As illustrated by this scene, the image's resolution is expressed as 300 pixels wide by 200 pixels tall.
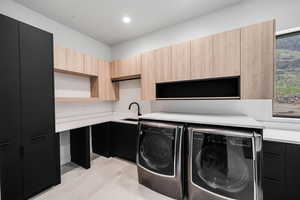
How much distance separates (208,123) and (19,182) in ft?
7.88

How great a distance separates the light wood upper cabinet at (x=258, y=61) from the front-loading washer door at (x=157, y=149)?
3.94ft

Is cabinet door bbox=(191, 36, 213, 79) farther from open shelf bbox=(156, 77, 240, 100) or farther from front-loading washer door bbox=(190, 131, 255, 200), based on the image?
front-loading washer door bbox=(190, 131, 255, 200)

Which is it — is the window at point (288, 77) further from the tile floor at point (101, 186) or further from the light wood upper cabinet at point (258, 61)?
the tile floor at point (101, 186)

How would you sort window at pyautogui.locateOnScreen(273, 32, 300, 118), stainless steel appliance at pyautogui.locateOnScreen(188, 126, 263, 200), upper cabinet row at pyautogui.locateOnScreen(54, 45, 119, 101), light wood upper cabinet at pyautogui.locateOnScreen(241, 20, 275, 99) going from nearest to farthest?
stainless steel appliance at pyautogui.locateOnScreen(188, 126, 263, 200) < light wood upper cabinet at pyautogui.locateOnScreen(241, 20, 275, 99) < window at pyautogui.locateOnScreen(273, 32, 300, 118) < upper cabinet row at pyautogui.locateOnScreen(54, 45, 119, 101)

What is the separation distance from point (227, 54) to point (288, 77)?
1007mm

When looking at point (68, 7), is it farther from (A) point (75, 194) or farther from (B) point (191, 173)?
(B) point (191, 173)

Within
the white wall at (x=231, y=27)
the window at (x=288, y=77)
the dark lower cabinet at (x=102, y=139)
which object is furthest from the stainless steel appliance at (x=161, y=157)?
the window at (x=288, y=77)

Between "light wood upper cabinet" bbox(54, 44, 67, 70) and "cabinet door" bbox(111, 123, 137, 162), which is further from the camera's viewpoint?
"cabinet door" bbox(111, 123, 137, 162)

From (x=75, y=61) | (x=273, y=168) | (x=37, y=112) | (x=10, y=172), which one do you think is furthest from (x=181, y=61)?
(x=10, y=172)

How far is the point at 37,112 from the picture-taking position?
1.65 metres

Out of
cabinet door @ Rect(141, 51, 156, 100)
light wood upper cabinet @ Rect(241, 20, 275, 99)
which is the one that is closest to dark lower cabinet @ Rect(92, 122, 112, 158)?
cabinet door @ Rect(141, 51, 156, 100)

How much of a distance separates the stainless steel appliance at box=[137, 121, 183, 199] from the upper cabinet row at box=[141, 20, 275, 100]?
0.95 metres

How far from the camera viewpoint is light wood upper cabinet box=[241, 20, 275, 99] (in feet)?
5.07

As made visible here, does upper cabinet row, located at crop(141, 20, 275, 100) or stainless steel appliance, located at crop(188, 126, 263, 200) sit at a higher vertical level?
upper cabinet row, located at crop(141, 20, 275, 100)
